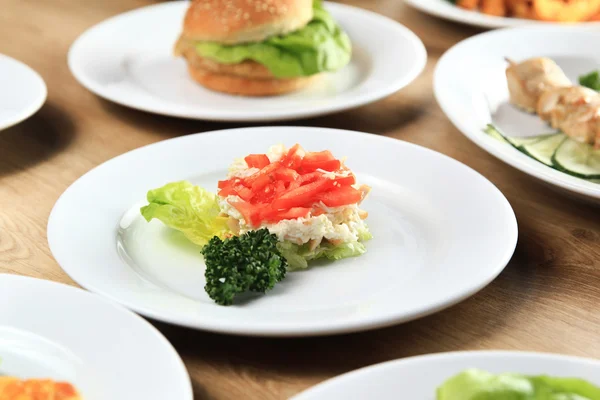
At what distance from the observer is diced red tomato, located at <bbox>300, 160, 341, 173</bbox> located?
1.88 meters

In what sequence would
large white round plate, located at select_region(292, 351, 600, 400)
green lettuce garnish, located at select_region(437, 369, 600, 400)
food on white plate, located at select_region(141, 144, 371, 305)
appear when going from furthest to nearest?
food on white plate, located at select_region(141, 144, 371, 305), large white round plate, located at select_region(292, 351, 600, 400), green lettuce garnish, located at select_region(437, 369, 600, 400)

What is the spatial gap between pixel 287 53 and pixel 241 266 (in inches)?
58.5

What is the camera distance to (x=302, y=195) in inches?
71.0

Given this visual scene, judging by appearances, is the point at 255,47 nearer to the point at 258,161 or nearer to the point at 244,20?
the point at 244,20

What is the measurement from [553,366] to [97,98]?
85.3 inches

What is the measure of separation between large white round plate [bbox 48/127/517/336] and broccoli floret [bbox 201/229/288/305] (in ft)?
0.11

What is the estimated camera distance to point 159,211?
6.19 feet

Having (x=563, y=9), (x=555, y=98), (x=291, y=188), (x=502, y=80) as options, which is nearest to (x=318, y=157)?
(x=291, y=188)

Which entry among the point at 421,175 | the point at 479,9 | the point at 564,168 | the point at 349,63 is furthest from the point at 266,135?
the point at 479,9

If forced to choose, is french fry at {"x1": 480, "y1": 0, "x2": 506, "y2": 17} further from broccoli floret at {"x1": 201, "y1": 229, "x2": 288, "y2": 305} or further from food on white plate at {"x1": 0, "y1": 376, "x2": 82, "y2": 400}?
food on white plate at {"x1": 0, "y1": 376, "x2": 82, "y2": 400}

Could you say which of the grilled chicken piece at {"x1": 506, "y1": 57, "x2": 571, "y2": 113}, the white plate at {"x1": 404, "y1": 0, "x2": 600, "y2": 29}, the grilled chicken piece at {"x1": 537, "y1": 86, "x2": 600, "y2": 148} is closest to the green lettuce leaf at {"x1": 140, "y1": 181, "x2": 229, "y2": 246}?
the grilled chicken piece at {"x1": 537, "y1": 86, "x2": 600, "y2": 148}

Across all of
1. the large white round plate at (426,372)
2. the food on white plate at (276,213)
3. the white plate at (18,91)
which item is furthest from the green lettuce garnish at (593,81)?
the white plate at (18,91)

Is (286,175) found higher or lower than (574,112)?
higher

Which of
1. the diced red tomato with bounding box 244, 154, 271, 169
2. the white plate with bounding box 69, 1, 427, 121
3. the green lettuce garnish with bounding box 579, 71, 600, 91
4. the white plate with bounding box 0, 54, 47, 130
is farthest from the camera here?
the green lettuce garnish with bounding box 579, 71, 600, 91
